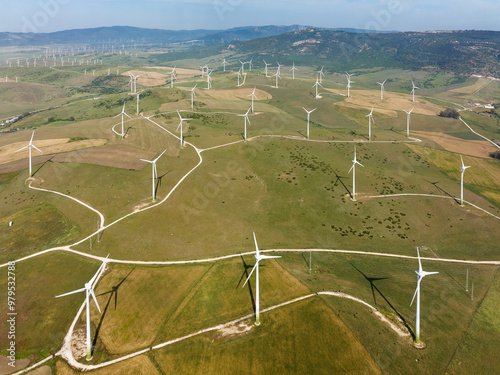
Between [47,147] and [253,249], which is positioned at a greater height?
[47,147]

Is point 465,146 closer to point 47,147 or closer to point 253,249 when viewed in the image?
point 253,249

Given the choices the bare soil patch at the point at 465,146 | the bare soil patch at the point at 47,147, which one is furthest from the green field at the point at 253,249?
the bare soil patch at the point at 465,146

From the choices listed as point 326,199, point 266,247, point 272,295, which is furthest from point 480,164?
point 272,295

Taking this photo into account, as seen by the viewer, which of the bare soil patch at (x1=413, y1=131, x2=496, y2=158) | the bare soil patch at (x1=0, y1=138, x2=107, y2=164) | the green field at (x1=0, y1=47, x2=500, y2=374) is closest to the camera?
the green field at (x1=0, y1=47, x2=500, y2=374)

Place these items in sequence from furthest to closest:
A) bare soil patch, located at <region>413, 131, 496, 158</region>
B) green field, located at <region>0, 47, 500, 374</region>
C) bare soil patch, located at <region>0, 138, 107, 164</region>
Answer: bare soil patch, located at <region>413, 131, 496, 158</region> < bare soil patch, located at <region>0, 138, 107, 164</region> < green field, located at <region>0, 47, 500, 374</region>

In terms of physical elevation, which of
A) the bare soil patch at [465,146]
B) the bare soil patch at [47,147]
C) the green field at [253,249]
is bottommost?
the green field at [253,249]

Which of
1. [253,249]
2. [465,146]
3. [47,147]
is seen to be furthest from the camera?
[465,146]

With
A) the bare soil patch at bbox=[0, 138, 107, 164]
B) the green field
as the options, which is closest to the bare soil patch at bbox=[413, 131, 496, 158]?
the green field

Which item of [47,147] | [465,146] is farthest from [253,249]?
[465,146]

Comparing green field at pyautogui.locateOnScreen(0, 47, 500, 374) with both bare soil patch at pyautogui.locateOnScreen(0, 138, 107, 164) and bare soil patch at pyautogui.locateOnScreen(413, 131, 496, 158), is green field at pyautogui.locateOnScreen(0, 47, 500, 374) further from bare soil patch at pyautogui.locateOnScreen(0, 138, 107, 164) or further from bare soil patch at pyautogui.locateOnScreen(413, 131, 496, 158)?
bare soil patch at pyautogui.locateOnScreen(413, 131, 496, 158)

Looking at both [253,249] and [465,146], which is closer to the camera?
[253,249]

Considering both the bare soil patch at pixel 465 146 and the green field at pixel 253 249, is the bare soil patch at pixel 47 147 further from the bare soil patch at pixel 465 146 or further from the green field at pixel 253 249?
the bare soil patch at pixel 465 146

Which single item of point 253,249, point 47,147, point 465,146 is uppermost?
point 47,147

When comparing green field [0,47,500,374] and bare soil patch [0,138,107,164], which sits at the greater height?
bare soil patch [0,138,107,164]
